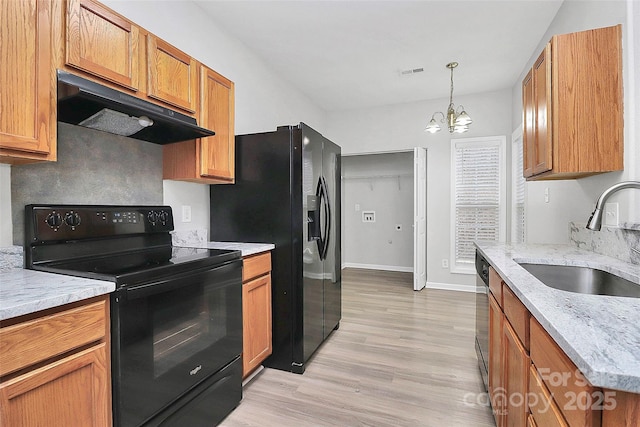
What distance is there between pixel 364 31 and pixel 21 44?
240cm

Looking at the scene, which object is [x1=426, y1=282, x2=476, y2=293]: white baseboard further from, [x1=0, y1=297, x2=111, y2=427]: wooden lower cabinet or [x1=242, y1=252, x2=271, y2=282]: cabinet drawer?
[x1=0, y1=297, x2=111, y2=427]: wooden lower cabinet

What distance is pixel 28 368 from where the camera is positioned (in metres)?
0.92

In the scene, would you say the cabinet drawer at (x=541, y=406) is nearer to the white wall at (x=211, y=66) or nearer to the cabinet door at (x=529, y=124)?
the cabinet door at (x=529, y=124)

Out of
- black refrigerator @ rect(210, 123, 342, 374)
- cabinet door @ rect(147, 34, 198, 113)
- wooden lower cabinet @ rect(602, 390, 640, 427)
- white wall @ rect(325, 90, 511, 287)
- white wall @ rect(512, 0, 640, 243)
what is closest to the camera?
wooden lower cabinet @ rect(602, 390, 640, 427)

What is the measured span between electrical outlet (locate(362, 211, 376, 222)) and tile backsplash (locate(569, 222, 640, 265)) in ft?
12.6

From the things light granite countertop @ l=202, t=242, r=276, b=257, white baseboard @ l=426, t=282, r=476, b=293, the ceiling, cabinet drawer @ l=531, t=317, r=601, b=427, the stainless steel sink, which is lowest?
white baseboard @ l=426, t=282, r=476, b=293

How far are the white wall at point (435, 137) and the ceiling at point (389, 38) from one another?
0.96 ft

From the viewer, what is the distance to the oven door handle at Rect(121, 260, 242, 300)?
122cm

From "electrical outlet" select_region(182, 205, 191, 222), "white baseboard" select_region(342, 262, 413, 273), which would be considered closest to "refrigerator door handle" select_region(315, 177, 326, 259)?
"electrical outlet" select_region(182, 205, 191, 222)

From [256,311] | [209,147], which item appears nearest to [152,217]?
[209,147]

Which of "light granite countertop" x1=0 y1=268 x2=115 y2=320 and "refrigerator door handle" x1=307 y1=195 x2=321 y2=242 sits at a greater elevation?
"refrigerator door handle" x1=307 y1=195 x2=321 y2=242

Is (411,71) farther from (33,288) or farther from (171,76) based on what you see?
(33,288)

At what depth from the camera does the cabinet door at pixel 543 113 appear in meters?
1.72

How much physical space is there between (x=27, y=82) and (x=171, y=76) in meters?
0.73
